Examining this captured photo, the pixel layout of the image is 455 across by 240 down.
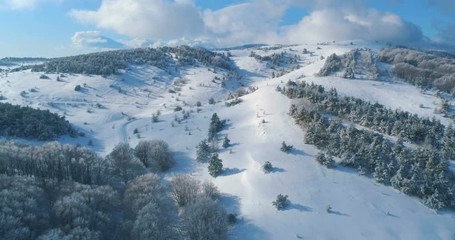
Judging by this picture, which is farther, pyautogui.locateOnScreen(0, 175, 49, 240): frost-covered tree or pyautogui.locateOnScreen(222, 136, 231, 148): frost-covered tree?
pyautogui.locateOnScreen(222, 136, 231, 148): frost-covered tree

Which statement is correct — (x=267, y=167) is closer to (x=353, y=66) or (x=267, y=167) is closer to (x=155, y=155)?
(x=155, y=155)

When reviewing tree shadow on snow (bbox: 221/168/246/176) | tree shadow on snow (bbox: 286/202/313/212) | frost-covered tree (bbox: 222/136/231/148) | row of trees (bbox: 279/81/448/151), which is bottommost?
tree shadow on snow (bbox: 286/202/313/212)

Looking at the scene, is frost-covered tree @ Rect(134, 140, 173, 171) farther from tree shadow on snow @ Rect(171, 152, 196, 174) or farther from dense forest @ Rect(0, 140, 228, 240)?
dense forest @ Rect(0, 140, 228, 240)

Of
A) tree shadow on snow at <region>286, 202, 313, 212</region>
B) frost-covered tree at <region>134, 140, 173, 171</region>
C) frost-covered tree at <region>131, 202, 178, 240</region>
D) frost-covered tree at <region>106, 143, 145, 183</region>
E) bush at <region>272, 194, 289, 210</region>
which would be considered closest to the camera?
frost-covered tree at <region>131, 202, 178, 240</region>

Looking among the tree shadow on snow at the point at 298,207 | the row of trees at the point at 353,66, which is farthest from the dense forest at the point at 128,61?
the tree shadow on snow at the point at 298,207

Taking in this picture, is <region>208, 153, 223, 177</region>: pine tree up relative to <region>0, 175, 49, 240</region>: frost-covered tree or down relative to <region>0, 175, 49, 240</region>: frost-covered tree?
down

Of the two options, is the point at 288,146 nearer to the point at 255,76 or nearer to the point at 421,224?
the point at 421,224

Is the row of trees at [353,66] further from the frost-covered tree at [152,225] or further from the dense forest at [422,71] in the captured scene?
the frost-covered tree at [152,225]

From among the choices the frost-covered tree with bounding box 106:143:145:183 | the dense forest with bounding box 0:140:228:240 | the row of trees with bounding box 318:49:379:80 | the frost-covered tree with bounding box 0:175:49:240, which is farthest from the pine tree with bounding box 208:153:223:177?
the row of trees with bounding box 318:49:379:80
